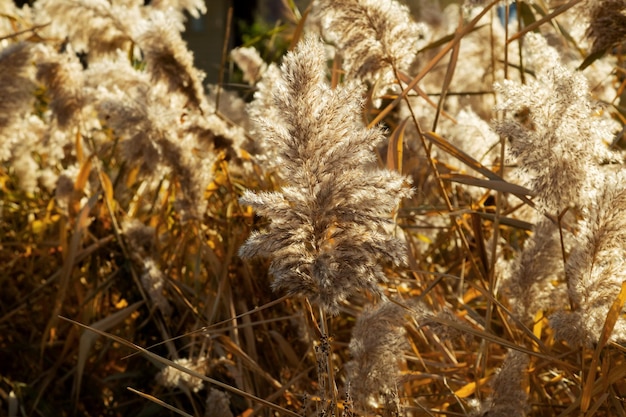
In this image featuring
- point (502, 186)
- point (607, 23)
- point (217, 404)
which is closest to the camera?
point (502, 186)

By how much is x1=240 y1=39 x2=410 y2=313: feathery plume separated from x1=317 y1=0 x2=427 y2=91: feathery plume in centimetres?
53

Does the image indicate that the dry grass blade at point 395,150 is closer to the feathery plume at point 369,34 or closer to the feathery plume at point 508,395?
the feathery plume at point 369,34

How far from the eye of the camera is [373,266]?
131 centimetres

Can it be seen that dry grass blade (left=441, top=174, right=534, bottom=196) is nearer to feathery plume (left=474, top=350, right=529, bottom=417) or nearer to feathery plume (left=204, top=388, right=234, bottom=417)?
feathery plume (left=474, top=350, right=529, bottom=417)

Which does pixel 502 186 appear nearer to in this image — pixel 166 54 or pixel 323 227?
pixel 323 227

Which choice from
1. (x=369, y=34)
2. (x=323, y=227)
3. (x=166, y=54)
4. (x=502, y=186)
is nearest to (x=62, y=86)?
(x=166, y=54)

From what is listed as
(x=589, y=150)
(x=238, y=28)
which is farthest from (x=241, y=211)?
(x=238, y=28)

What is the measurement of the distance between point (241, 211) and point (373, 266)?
1.32m

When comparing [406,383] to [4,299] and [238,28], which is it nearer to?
[4,299]

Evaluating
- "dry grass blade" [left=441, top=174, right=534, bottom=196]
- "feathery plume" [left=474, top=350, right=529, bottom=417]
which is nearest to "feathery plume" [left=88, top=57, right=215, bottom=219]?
"dry grass blade" [left=441, top=174, right=534, bottom=196]

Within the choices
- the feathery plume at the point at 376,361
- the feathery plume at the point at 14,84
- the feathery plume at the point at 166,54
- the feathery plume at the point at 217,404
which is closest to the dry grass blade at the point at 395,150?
the feathery plume at the point at 376,361

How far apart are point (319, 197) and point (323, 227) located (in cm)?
4

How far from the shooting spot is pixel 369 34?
6.26ft

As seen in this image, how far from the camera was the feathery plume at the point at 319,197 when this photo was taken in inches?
51.6
